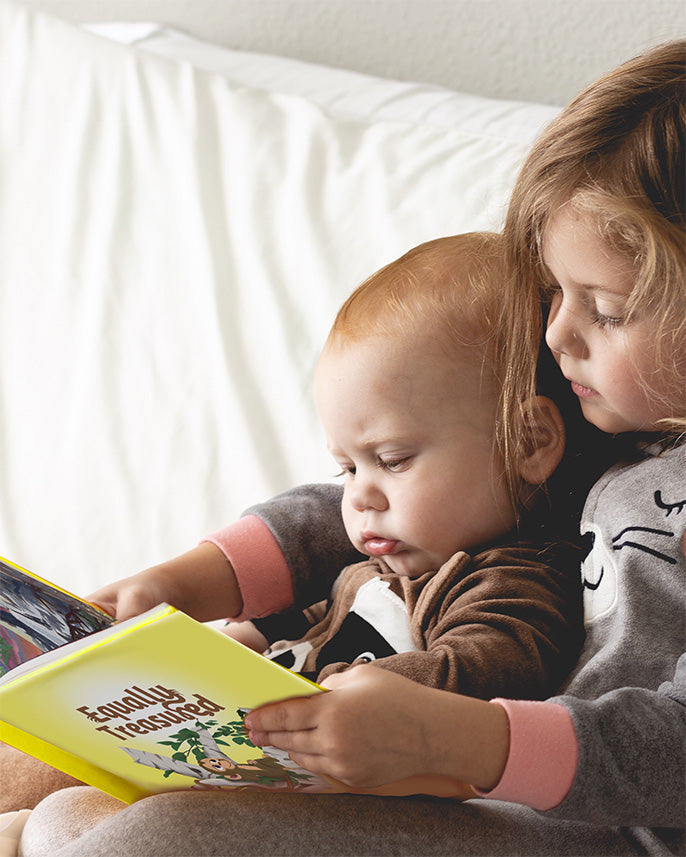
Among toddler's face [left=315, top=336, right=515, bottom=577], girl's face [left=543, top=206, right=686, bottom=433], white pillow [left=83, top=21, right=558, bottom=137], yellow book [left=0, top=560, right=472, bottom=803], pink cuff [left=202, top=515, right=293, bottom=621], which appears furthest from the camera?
white pillow [left=83, top=21, right=558, bottom=137]

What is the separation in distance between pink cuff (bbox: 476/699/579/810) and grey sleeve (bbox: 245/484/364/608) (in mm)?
392

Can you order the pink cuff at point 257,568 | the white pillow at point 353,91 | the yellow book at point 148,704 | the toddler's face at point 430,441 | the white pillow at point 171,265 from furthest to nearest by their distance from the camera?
the white pillow at point 353,91
the white pillow at point 171,265
the pink cuff at point 257,568
the toddler's face at point 430,441
the yellow book at point 148,704

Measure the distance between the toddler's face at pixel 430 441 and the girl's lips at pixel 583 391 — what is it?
7 cm

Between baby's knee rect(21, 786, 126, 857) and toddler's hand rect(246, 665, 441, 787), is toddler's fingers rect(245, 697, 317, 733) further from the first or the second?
baby's knee rect(21, 786, 126, 857)

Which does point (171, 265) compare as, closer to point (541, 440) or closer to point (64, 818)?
point (541, 440)

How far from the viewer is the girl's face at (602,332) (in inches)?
26.9

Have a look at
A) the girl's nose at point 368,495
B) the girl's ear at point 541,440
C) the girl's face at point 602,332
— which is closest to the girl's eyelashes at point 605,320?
the girl's face at point 602,332

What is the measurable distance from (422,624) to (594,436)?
0.20 m

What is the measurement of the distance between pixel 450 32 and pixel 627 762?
4.25ft

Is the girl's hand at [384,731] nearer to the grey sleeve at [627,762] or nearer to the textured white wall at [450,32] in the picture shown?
the grey sleeve at [627,762]

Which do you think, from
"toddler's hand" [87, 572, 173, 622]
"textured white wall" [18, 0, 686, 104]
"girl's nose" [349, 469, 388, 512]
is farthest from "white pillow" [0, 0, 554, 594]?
"girl's nose" [349, 469, 388, 512]

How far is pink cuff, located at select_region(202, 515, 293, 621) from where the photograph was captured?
96 centimetres

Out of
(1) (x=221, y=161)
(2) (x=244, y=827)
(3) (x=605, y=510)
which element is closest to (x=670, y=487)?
(3) (x=605, y=510)

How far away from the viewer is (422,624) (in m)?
0.78
